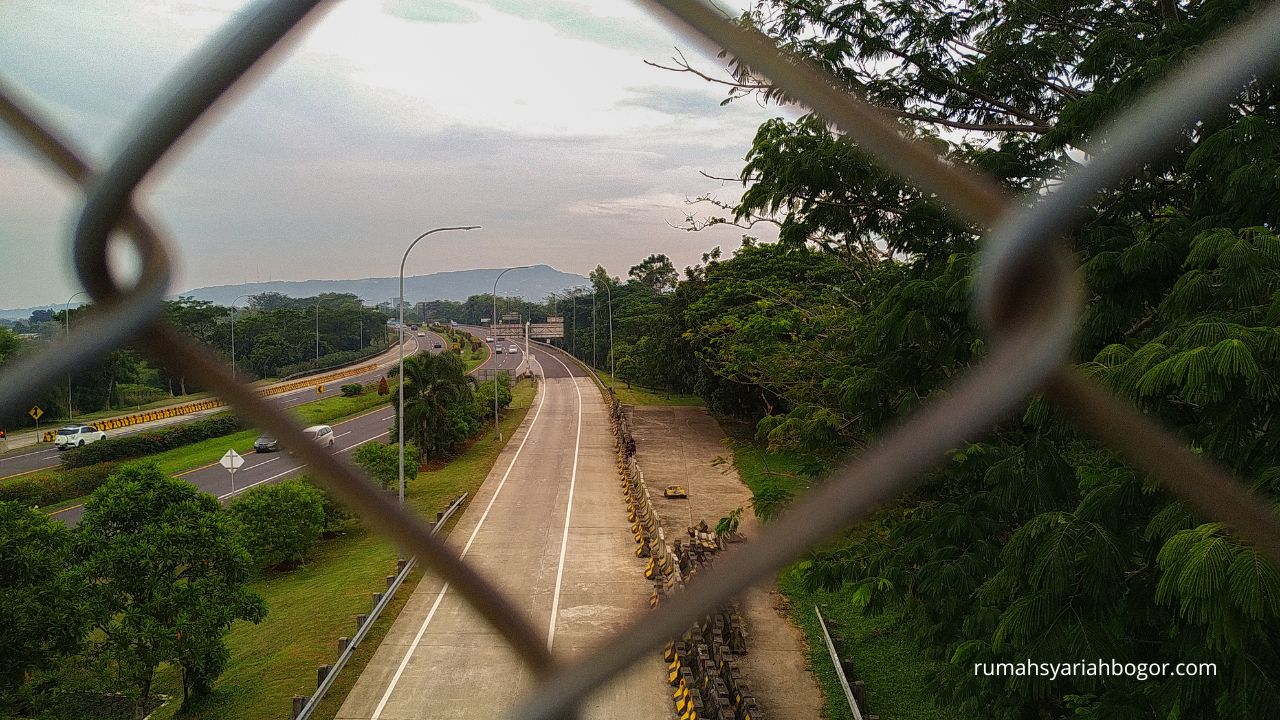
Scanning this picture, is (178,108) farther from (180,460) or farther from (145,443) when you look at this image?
(145,443)

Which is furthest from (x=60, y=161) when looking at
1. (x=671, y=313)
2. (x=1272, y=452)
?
(x=671, y=313)

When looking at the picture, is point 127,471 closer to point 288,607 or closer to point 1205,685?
point 288,607

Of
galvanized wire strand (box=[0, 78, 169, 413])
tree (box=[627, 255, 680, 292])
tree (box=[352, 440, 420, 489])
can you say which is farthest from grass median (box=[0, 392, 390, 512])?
tree (box=[627, 255, 680, 292])

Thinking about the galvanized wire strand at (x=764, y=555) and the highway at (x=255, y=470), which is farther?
the highway at (x=255, y=470)

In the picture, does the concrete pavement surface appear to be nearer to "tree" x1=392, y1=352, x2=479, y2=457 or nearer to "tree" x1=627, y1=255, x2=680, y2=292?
"tree" x1=392, y1=352, x2=479, y2=457

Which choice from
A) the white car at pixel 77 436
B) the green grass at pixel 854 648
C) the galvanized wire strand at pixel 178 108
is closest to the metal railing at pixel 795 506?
the galvanized wire strand at pixel 178 108

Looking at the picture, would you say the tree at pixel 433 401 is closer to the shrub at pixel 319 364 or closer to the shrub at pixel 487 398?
the shrub at pixel 487 398

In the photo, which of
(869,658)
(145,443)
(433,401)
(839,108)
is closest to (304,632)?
(869,658)
